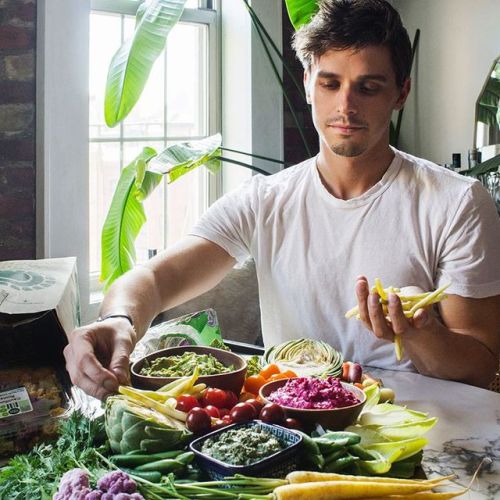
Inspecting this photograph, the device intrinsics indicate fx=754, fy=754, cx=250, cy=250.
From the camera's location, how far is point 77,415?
3.75 feet

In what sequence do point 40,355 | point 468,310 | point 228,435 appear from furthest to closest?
point 468,310, point 40,355, point 228,435

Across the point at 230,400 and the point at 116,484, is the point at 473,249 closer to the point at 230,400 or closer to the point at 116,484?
the point at 230,400

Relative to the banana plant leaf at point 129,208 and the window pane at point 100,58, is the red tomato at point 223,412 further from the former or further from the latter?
the window pane at point 100,58

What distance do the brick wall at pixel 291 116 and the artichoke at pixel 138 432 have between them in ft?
8.25

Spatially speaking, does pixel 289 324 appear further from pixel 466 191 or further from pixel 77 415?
pixel 77 415

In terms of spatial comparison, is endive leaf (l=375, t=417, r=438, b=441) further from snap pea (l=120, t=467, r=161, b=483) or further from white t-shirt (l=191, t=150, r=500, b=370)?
white t-shirt (l=191, t=150, r=500, b=370)

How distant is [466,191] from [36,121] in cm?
152

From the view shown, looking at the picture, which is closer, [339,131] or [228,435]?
[228,435]

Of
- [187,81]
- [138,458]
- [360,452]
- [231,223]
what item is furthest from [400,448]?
[187,81]

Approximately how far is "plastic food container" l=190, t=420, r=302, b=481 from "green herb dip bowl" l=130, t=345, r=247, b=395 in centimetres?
25

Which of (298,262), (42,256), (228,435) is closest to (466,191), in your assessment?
(298,262)

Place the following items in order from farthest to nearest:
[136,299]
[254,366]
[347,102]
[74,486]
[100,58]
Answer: [100,58] → [347,102] → [136,299] → [254,366] → [74,486]

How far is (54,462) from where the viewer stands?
1.02 m

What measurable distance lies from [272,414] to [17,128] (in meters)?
1.80
